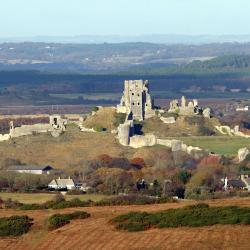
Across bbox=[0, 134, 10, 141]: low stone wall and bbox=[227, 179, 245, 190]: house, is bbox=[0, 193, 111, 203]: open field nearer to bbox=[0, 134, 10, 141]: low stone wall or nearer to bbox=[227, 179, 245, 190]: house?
bbox=[227, 179, 245, 190]: house

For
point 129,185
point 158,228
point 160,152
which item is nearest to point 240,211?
point 158,228

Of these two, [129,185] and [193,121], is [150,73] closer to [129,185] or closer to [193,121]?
[193,121]

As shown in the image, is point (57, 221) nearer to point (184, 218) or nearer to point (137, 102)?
point (184, 218)

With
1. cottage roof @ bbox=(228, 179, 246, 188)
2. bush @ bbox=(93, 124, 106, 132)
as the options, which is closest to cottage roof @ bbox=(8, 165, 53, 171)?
bush @ bbox=(93, 124, 106, 132)

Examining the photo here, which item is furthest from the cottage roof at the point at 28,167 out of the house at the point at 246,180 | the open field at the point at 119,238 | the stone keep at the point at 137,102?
the open field at the point at 119,238

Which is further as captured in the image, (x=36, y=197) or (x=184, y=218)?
(x=36, y=197)

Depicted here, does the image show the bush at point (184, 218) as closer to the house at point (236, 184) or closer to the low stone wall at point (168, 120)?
the house at point (236, 184)

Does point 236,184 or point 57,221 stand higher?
point 57,221

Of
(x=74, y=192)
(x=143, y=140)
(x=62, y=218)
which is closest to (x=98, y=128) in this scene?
(x=143, y=140)
